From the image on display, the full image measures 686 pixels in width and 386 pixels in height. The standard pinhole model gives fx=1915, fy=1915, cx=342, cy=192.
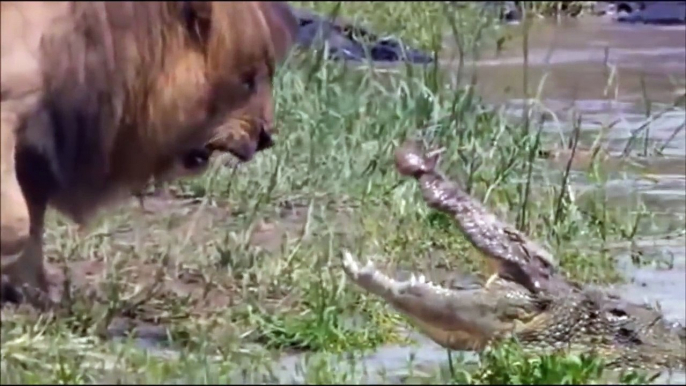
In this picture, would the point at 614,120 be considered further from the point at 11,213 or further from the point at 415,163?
the point at 11,213

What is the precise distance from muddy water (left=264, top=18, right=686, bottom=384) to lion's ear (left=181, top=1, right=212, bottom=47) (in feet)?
2.10

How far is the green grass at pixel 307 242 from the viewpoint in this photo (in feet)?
11.5

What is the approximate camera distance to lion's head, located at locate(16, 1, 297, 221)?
3.46 meters

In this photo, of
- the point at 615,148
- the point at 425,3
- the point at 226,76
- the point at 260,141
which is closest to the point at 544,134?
the point at 615,148

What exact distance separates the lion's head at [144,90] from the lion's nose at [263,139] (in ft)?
0.08

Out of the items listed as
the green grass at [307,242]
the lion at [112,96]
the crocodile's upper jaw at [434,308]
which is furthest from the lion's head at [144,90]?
the crocodile's upper jaw at [434,308]

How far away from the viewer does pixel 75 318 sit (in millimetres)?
3699

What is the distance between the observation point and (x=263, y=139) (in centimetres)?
423

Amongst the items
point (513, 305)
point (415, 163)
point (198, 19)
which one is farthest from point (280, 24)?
point (513, 305)

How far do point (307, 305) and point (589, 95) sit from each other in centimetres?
396

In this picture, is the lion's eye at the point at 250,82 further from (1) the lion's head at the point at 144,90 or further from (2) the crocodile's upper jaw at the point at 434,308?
(2) the crocodile's upper jaw at the point at 434,308

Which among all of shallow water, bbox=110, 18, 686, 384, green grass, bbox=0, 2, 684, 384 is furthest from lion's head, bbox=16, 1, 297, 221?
shallow water, bbox=110, 18, 686, 384

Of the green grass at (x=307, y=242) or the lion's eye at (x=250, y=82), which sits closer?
the green grass at (x=307, y=242)

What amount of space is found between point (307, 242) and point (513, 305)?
0.69 metres
